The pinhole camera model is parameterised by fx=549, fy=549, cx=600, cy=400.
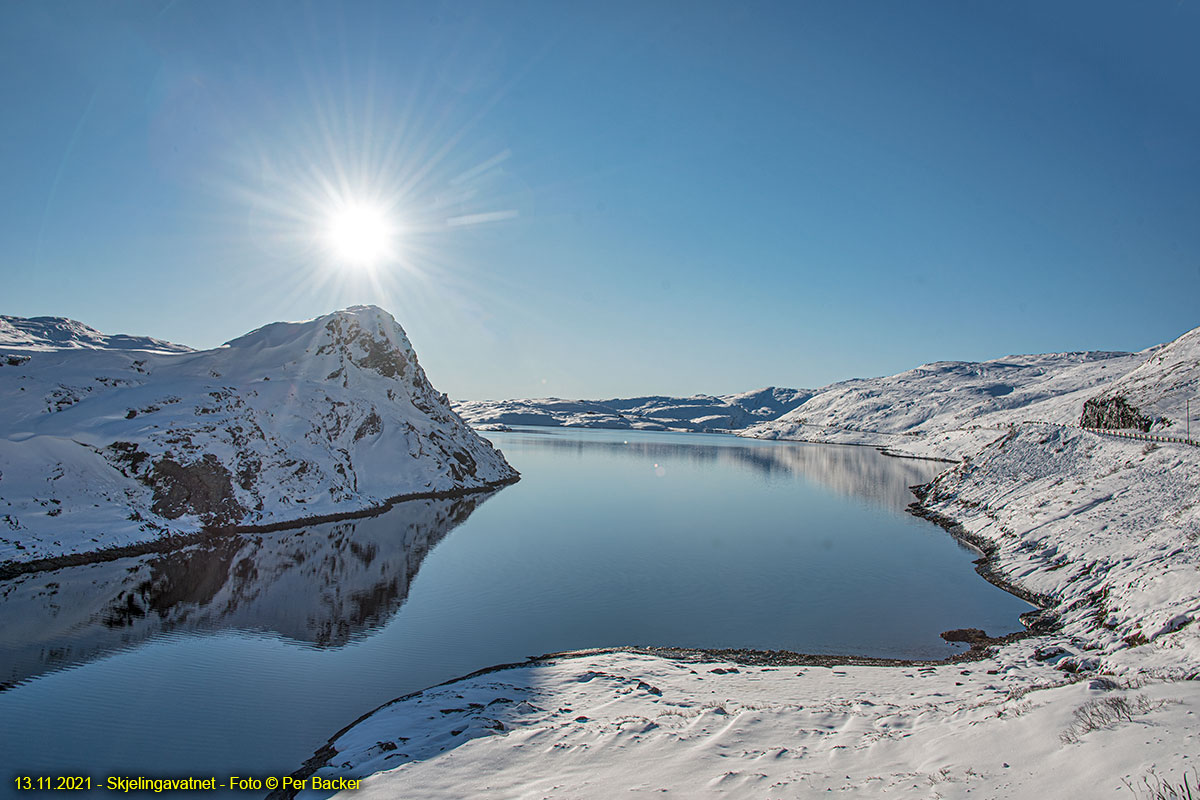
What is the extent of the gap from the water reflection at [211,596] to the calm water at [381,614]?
0.51ft

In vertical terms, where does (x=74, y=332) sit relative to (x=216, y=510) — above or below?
above

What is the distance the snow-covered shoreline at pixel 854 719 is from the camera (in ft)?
33.2

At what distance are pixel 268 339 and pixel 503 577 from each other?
69031 millimetres

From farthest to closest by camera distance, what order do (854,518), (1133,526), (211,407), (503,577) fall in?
(854,518) < (211,407) < (503,577) < (1133,526)

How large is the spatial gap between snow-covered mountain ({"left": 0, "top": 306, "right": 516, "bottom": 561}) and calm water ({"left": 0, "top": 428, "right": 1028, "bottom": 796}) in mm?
5871

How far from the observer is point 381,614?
95.1 ft

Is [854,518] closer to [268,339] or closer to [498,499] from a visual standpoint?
[498,499]

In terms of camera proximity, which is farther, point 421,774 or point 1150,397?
point 1150,397

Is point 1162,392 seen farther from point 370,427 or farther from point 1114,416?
point 370,427

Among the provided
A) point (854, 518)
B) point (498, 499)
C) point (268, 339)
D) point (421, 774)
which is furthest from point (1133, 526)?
point (268, 339)

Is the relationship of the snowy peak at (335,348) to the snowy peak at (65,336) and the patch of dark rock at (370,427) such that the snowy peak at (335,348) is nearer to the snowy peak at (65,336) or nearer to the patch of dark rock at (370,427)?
the patch of dark rock at (370,427)

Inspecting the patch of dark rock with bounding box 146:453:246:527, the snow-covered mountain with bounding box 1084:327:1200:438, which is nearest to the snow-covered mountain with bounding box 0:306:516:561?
the patch of dark rock with bounding box 146:453:246:527

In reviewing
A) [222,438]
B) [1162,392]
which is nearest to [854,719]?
[222,438]

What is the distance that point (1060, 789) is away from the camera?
8.68m
